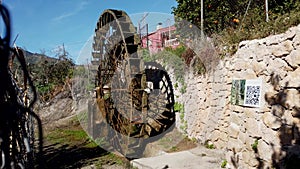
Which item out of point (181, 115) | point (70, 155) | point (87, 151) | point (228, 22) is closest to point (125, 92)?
point (181, 115)

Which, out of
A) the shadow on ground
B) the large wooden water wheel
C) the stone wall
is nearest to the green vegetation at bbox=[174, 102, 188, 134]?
the large wooden water wheel

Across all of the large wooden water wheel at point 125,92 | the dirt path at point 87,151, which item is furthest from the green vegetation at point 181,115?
the large wooden water wheel at point 125,92

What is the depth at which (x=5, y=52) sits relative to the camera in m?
0.73

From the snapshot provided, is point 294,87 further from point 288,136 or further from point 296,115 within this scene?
point 288,136

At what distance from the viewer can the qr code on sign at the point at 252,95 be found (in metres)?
3.34

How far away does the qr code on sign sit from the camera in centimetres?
334

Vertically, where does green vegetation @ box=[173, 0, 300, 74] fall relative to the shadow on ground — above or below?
above

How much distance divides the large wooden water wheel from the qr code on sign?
2.91m

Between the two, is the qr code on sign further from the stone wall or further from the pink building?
the pink building

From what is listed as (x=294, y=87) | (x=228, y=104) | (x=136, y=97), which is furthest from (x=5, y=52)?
(x=136, y=97)

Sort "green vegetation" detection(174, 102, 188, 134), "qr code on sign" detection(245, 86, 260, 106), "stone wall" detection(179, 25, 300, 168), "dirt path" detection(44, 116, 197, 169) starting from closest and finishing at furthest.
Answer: "stone wall" detection(179, 25, 300, 168) < "qr code on sign" detection(245, 86, 260, 106) < "dirt path" detection(44, 116, 197, 169) < "green vegetation" detection(174, 102, 188, 134)

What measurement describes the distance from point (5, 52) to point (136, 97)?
226 inches

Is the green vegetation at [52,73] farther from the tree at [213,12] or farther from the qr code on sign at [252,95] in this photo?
the qr code on sign at [252,95]

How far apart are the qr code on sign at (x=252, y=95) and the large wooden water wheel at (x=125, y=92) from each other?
2.91 meters
